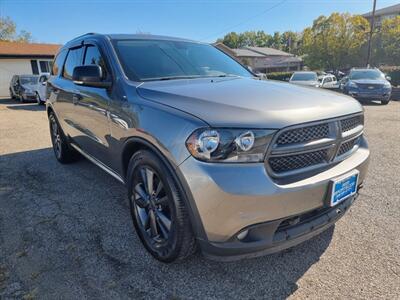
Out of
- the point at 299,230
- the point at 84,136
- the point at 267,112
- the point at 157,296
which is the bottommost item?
the point at 157,296

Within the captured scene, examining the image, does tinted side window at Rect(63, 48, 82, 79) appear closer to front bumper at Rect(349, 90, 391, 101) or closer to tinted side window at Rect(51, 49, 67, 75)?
tinted side window at Rect(51, 49, 67, 75)

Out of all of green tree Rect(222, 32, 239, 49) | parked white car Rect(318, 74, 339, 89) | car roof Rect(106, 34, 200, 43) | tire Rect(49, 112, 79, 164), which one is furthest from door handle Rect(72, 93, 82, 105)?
green tree Rect(222, 32, 239, 49)

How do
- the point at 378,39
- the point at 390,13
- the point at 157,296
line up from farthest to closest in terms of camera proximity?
the point at 390,13 → the point at 378,39 → the point at 157,296

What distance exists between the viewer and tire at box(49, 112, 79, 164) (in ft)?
16.0

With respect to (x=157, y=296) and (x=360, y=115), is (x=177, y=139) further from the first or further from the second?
(x=360, y=115)

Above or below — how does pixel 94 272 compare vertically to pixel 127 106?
below

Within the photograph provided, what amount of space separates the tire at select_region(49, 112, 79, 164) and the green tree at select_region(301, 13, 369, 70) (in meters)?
42.1

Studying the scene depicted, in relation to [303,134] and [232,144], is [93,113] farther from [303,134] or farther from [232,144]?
[303,134]

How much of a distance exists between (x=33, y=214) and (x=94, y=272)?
145 cm

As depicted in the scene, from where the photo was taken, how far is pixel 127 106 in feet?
8.41

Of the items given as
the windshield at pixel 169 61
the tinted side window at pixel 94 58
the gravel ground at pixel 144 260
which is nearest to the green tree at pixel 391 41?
the gravel ground at pixel 144 260

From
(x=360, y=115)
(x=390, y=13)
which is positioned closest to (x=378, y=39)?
(x=390, y=13)

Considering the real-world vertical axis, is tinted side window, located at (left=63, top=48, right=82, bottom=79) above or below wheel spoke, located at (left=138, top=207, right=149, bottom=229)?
above

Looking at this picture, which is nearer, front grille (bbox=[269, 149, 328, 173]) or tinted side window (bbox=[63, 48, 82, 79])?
front grille (bbox=[269, 149, 328, 173])
